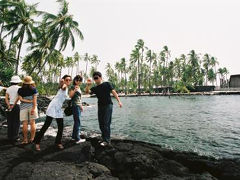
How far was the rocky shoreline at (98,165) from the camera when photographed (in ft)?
11.8

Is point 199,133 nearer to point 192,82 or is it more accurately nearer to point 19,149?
point 19,149

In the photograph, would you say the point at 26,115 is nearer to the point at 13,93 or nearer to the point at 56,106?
the point at 13,93

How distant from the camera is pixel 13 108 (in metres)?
5.73

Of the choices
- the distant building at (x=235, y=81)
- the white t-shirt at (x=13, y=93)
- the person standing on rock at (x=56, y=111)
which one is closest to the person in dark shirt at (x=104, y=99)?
the person standing on rock at (x=56, y=111)

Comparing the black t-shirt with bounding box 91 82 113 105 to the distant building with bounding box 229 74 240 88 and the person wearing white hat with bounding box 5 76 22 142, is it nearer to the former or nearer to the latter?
the person wearing white hat with bounding box 5 76 22 142

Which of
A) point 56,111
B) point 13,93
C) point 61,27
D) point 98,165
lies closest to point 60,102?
point 56,111

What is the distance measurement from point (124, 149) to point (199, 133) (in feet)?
22.5

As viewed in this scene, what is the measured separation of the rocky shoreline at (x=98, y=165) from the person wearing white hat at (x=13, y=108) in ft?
2.12

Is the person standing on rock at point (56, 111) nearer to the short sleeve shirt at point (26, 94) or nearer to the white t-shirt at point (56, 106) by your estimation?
the white t-shirt at point (56, 106)

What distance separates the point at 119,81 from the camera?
107250 millimetres

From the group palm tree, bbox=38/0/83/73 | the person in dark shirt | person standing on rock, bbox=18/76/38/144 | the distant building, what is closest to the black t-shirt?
the person in dark shirt

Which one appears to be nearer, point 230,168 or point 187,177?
point 187,177

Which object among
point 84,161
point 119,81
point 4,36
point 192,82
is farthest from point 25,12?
point 119,81

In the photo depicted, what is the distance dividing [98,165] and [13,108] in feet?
11.9
